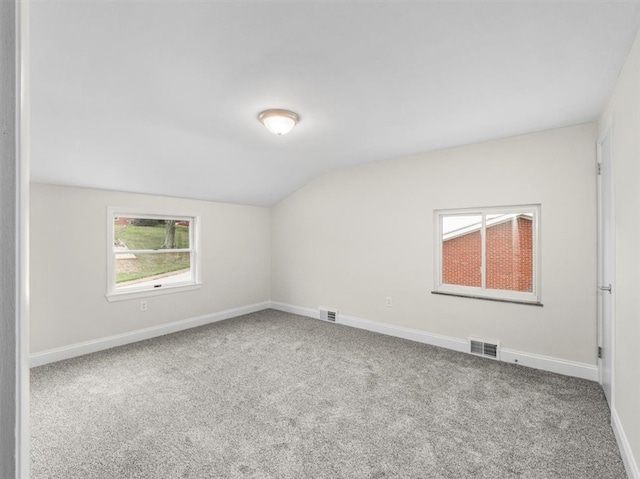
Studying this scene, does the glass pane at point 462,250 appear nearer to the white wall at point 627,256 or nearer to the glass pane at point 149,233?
the white wall at point 627,256

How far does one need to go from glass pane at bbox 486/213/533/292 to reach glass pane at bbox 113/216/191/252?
159 inches

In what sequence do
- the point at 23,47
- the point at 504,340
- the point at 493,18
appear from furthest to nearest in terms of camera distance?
1. the point at 504,340
2. the point at 493,18
3. the point at 23,47

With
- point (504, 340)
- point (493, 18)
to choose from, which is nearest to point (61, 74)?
point (493, 18)

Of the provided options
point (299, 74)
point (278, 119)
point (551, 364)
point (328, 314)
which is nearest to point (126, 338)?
point (328, 314)

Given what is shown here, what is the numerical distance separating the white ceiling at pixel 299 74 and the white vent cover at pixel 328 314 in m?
2.52

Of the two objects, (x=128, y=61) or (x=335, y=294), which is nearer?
(x=128, y=61)

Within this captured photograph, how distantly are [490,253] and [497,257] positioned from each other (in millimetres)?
82

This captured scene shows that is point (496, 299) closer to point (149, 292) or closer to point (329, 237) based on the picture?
point (329, 237)

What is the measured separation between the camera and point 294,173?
4602 mm

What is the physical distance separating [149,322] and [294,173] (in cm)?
276

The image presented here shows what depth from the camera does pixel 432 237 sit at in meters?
3.93

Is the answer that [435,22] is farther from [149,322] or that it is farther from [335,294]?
[149,322]

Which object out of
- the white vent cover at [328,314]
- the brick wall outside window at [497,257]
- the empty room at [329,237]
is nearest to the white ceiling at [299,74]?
the empty room at [329,237]

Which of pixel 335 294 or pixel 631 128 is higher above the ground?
pixel 631 128
